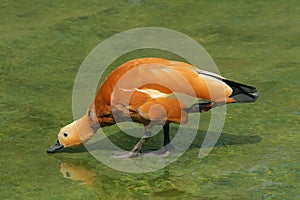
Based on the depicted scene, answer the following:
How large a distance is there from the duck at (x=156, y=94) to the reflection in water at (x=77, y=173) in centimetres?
26

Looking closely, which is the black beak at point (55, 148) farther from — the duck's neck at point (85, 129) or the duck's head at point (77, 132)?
the duck's neck at point (85, 129)

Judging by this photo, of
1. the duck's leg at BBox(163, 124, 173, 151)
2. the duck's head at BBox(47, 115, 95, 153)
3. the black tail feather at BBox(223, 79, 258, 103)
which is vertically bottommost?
the duck's leg at BBox(163, 124, 173, 151)

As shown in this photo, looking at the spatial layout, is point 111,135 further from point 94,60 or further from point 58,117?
point 94,60

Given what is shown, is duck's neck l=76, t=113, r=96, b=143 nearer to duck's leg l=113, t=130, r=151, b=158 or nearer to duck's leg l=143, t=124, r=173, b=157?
duck's leg l=113, t=130, r=151, b=158

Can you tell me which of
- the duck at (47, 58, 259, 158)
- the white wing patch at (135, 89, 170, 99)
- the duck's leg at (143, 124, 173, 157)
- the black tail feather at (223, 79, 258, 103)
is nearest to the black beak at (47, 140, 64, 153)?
the duck at (47, 58, 259, 158)

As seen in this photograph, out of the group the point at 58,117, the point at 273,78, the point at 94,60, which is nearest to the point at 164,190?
the point at 58,117

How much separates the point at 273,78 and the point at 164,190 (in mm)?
2557

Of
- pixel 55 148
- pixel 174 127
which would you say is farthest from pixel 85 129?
pixel 174 127

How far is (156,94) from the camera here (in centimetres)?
564

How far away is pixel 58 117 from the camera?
6.67m

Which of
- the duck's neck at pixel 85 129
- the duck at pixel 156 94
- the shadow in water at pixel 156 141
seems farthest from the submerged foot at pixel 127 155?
the duck's neck at pixel 85 129

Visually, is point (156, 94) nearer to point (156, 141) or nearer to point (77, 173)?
point (156, 141)

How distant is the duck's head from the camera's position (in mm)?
5969

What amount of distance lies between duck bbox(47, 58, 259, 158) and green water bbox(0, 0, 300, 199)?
366 millimetres
